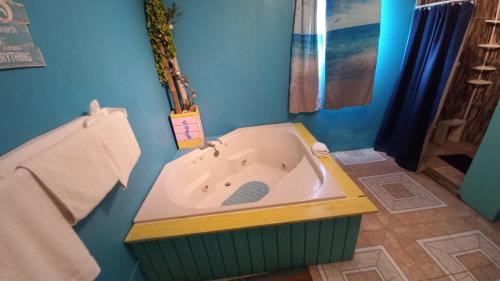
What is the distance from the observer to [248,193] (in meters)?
1.87

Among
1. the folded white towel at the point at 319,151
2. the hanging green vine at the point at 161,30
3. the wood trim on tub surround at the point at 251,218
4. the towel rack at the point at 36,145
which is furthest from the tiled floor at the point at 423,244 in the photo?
the hanging green vine at the point at 161,30

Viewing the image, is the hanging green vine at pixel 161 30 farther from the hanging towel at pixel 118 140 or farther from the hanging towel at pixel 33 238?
the hanging towel at pixel 33 238

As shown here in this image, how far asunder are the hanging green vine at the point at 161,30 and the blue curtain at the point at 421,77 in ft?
6.92

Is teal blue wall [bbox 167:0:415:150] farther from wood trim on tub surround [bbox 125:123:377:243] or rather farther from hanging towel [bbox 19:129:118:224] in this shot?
hanging towel [bbox 19:129:118:224]

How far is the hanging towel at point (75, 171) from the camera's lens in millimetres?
559

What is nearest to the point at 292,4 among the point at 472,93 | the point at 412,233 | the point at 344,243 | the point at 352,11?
the point at 352,11

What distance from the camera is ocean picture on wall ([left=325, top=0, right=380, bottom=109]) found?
5.95 ft

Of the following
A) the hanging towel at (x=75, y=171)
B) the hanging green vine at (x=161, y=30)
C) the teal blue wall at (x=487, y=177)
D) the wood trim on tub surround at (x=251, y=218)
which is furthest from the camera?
the hanging green vine at (x=161, y=30)

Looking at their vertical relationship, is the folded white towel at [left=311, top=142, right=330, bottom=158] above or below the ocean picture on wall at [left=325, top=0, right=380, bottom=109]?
below

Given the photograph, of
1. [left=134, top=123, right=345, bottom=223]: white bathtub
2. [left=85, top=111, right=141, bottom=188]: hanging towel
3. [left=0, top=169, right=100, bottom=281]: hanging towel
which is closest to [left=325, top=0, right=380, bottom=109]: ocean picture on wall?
[left=134, top=123, right=345, bottom=223]: white bathtub

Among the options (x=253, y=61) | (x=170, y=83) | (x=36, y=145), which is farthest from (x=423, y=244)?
(x=170, y=83)

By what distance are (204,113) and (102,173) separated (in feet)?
4.73

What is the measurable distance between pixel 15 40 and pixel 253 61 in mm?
1592

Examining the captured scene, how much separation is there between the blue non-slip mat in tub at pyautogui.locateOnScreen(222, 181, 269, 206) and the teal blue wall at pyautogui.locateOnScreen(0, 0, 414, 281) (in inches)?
25.1
